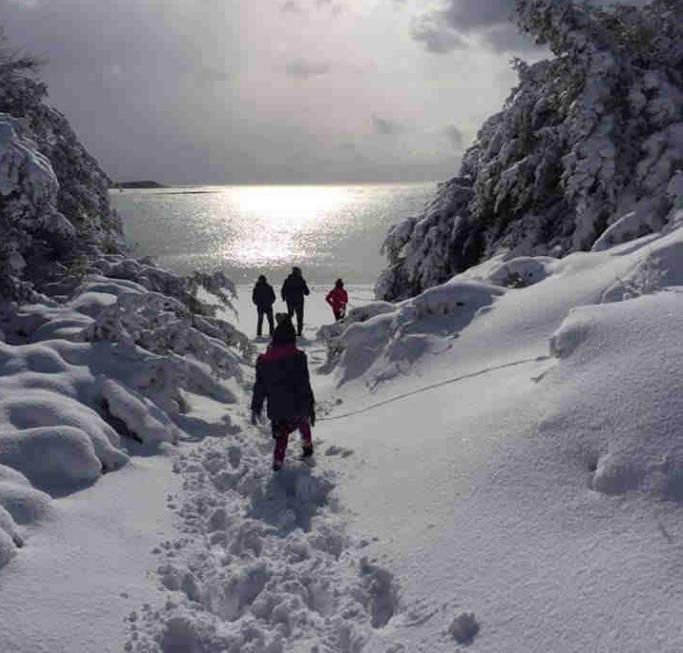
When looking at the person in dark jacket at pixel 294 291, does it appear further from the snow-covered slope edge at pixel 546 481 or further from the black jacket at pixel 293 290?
the snow-covered slope edge at pixel 546 481

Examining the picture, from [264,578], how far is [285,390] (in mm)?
2559

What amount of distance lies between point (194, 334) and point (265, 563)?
5.46 m

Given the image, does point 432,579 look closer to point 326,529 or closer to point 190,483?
point 326,529

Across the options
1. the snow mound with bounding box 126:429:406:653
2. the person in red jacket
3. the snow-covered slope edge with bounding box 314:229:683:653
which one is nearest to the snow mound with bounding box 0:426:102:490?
the snow mound with bounding box 126:429:406:653

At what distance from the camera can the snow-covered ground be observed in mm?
3752

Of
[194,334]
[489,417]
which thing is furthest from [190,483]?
[194,334]

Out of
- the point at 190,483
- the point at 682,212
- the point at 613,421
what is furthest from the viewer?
the point at 682,212

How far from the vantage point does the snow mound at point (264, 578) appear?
407cm

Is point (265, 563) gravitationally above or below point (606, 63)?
below

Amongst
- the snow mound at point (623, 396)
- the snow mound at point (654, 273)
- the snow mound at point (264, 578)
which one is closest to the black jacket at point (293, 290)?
the snow mound at point (654, 273)

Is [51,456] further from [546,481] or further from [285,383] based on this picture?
[546,481]

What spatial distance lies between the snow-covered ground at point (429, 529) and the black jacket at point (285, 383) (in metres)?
0.59

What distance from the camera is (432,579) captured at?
4305 millimetres

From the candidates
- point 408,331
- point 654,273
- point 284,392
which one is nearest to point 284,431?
point 284,392
